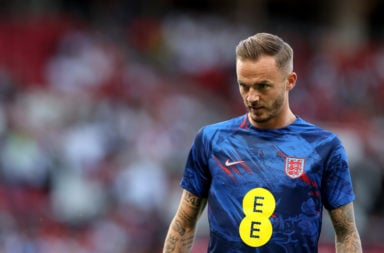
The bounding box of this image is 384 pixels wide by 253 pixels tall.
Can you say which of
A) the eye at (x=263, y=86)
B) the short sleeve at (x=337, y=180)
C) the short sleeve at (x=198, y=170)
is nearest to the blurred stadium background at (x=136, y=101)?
the short sleeve at (x=198, y=170)

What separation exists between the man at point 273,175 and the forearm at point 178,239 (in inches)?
8.5

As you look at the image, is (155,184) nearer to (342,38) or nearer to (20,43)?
(20,43)

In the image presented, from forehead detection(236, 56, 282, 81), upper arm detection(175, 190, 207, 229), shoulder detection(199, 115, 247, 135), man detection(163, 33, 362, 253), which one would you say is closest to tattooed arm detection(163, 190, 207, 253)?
upper arm detection(175, 190, 207, 229)

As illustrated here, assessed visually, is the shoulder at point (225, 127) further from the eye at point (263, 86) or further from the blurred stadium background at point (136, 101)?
the blurred stadium background at point (136, 101)

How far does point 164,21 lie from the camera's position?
18.9 metres

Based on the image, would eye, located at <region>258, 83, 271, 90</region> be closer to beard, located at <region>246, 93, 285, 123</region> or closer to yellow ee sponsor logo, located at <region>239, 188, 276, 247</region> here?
beard, located at <region>246, 93, 285, 123</region>

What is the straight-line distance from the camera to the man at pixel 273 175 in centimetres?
474

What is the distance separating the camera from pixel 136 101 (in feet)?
51.3

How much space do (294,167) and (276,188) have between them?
0.42 feet

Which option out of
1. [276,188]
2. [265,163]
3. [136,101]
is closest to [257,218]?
[276,188]

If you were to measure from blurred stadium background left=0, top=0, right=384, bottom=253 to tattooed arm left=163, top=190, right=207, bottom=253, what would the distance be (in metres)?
6.64

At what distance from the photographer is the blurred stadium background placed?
42.2 ft

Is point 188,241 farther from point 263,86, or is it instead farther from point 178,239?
point 263,86

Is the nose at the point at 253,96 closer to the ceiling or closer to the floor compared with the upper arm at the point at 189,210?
closer to the ceiling
